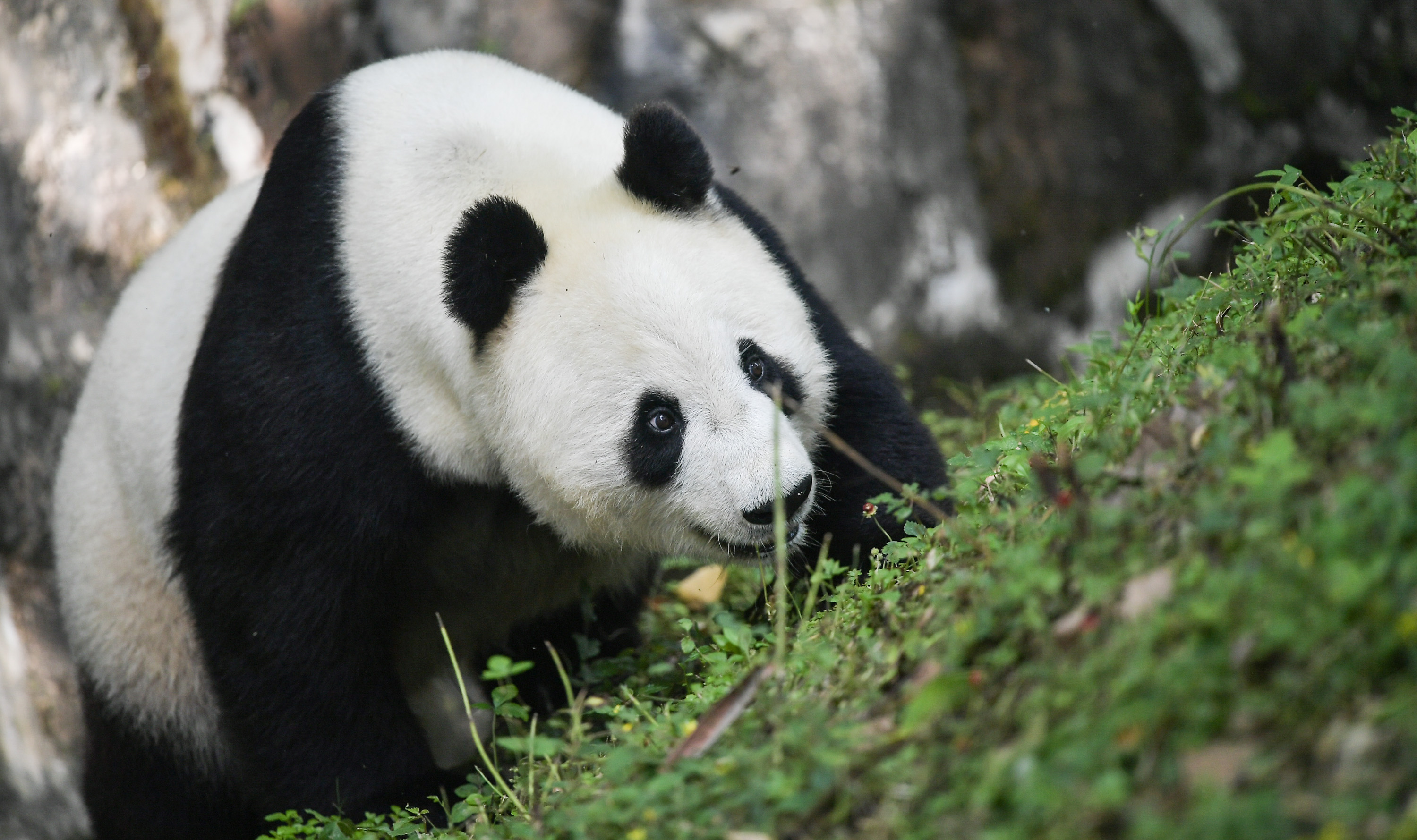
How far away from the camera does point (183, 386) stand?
4430 millimetres

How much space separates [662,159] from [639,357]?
0.69 m

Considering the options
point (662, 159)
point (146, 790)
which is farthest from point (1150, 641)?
point (146, 790)

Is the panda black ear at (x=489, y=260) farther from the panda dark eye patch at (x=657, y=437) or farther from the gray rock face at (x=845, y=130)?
the gray rock face at (x=845, y=130)

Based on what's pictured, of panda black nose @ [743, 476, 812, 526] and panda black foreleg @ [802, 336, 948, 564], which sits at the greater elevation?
panda black nose @ [743, 476, 812, 526]

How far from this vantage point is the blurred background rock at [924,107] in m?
7.58

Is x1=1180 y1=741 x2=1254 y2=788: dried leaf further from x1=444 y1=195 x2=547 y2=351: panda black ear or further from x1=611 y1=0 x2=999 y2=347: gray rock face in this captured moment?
x1=611 y1=0 x2=999 y2=347: gray rock face

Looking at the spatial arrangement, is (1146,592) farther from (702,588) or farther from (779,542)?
(702,588)

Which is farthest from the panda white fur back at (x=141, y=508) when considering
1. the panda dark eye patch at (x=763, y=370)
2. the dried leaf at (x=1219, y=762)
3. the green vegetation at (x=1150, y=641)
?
the dried leaf at (x=1219, y=762)

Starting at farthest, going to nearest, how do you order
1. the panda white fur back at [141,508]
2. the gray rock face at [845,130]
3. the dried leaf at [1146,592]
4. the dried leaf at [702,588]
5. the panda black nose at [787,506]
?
the gray rock face at [845,130], the dried leaf at [702,588], the panda white fur back at [141,508], the panda black nose at [787,506], the dried leaf at [1146,592]

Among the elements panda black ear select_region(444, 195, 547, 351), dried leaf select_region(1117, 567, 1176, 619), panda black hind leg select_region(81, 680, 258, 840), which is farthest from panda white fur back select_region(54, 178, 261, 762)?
dried leaf select_region(1117, 567, 1176, 619)

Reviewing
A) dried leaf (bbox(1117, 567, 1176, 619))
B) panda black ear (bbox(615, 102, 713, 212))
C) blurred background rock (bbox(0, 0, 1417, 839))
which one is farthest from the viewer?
blurred background rock (bbox(0, 0, 1417, 839))

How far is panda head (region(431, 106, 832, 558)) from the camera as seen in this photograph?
3.48 metres

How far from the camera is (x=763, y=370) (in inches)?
144

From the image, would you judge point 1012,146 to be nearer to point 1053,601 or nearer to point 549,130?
point 549,130
